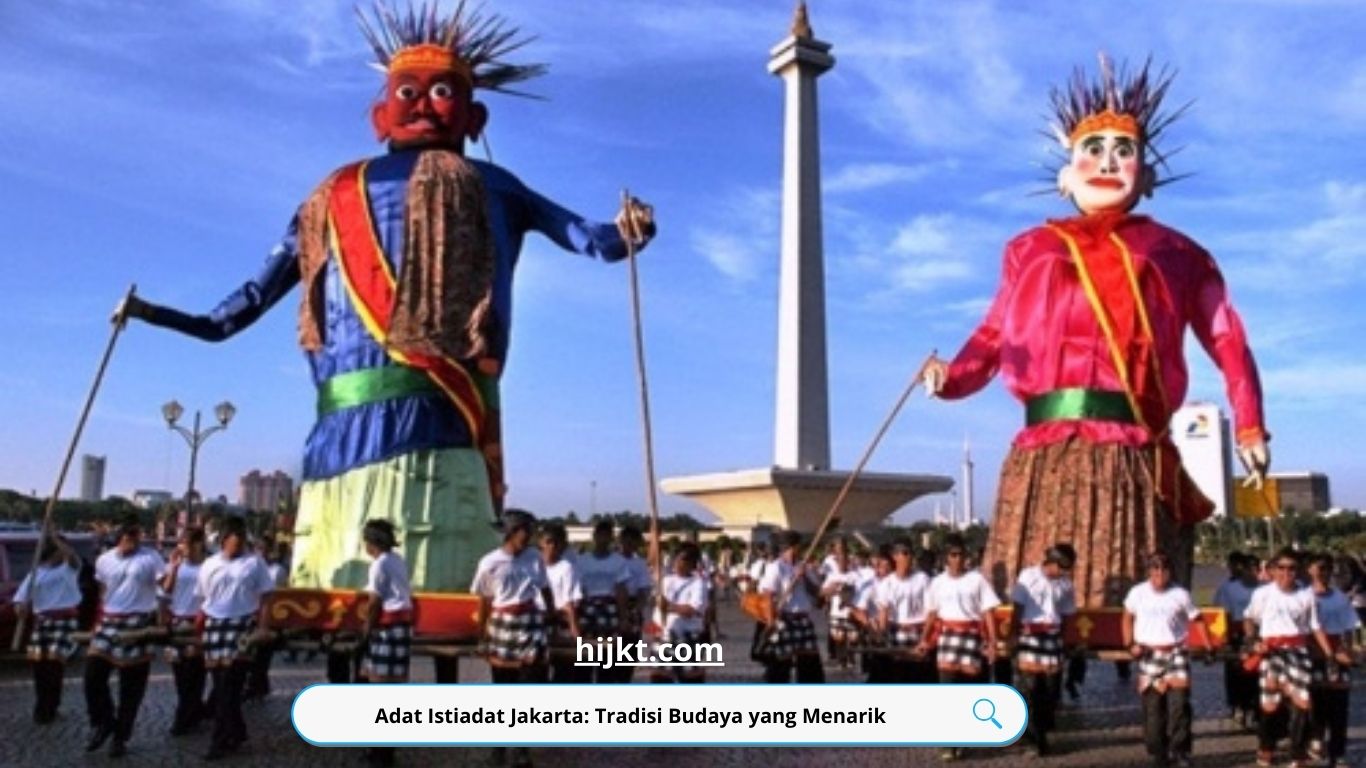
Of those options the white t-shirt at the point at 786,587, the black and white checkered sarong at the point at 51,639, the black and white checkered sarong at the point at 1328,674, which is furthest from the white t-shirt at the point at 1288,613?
the black and white checkered sarong at the point at 51,639

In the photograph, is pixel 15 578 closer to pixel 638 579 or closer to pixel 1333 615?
pixel 638 579

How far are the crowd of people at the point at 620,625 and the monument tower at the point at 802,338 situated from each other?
25.5 metres

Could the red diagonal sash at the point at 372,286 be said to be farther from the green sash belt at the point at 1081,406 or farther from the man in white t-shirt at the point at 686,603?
the green sash belt at the point at 1081,406

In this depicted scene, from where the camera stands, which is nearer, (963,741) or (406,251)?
(963,741)

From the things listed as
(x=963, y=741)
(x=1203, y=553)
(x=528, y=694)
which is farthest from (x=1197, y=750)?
(x=1203, y=553)

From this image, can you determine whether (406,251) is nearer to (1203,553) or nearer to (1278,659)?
(1278,659)

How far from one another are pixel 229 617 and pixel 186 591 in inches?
42.7

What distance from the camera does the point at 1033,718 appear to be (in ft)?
28.1

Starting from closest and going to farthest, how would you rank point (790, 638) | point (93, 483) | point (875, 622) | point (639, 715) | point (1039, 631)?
1. point (639, 715)
2. point (1039, 631)
3. point (790, 638)
4. point (875, 622)
5. point (93, 483)

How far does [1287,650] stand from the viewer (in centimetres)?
820

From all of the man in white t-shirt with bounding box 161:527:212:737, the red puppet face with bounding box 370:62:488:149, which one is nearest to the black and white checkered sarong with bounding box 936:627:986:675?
the man in white t-shirt with bounding box 161:527:212:737

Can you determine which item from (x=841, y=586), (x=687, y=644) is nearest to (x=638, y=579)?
(x=687, y=644)

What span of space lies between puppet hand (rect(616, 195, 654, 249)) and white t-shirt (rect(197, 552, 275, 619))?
335cm

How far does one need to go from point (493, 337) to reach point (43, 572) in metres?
3.76
